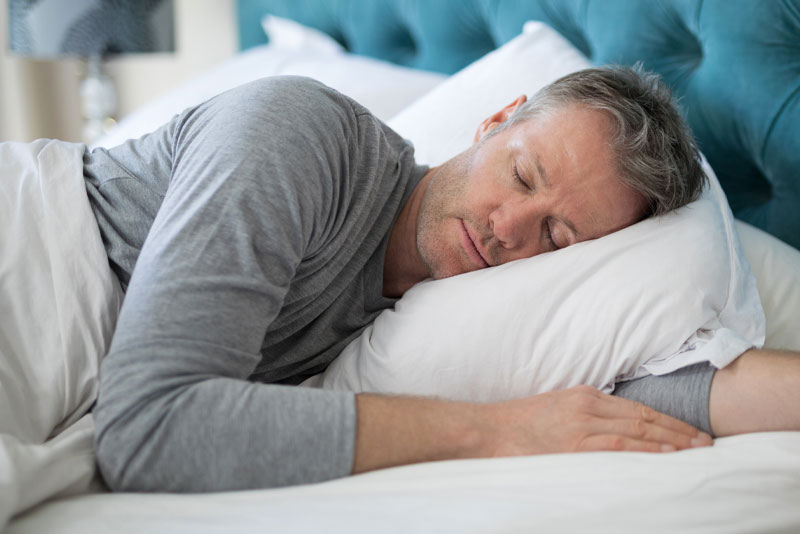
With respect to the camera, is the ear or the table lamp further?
the table lamp

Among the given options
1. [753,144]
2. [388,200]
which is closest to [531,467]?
[388,200]

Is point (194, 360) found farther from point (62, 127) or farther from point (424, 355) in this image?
point (62, 127)

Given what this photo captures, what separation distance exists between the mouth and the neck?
0.24 ft

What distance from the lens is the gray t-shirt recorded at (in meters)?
0.62

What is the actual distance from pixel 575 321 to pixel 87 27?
1.83 m

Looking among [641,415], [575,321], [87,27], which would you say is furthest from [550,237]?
[87,27]

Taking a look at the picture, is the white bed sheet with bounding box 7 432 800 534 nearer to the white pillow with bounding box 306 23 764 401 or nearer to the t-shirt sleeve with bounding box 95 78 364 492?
the t-shirt sleeve with bounding box 95 78 364 492

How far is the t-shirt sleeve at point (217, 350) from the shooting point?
0.62 m

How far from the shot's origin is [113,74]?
288cm

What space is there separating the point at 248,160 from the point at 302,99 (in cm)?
13

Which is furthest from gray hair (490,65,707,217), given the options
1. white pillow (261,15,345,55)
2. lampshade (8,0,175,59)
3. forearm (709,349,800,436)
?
lampshade (8,0,175,59)

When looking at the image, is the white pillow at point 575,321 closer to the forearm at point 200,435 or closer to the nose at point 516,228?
the nose at point 516,228

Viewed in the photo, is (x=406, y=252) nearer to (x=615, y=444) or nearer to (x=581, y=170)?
(x=581, y=170)

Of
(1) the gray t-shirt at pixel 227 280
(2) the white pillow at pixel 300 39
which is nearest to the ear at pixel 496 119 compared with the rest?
(1) the gray t-shirt at pixel 227 280
